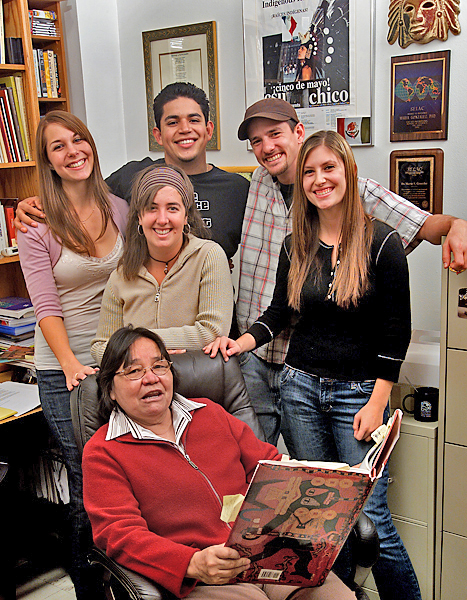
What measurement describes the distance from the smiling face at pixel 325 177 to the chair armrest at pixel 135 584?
3.57 feet

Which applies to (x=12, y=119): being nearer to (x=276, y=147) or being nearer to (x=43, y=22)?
(x=43, y=22)

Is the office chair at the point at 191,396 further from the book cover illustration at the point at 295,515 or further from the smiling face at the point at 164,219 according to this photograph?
the smiling face at the point at 164,219

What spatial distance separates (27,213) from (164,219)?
0.55 meters

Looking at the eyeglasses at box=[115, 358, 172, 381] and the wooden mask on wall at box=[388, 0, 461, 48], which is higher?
the wooden mask on wall at box=[388, 0, 461, 48]

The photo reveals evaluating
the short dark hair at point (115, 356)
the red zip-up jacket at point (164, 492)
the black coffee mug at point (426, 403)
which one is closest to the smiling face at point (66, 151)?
the short dark hair at point (115, 356)

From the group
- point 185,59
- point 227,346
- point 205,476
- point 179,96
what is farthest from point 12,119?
point 205,476

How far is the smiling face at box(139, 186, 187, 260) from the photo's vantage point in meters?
1.89

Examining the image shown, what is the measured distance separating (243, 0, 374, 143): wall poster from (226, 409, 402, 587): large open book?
5.23 feet

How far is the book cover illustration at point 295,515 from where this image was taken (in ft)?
4.03

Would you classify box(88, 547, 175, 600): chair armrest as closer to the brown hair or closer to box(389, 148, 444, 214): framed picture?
the brown hair

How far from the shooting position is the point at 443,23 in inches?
86.7

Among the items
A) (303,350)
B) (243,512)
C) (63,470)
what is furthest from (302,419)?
(63,470)

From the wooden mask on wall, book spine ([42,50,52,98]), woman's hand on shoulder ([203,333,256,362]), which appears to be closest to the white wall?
the wooden mask on wall

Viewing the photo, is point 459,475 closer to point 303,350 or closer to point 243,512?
point 303,350
